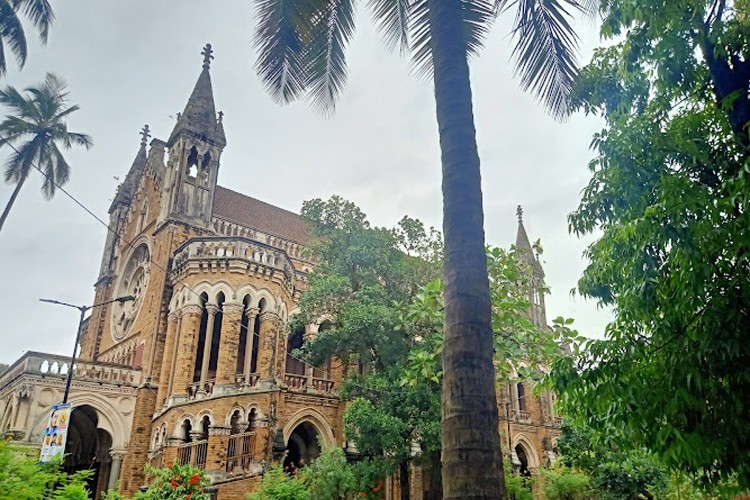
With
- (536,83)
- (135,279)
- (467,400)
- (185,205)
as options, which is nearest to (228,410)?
(185,205)

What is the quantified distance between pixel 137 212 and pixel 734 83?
96.7 ft

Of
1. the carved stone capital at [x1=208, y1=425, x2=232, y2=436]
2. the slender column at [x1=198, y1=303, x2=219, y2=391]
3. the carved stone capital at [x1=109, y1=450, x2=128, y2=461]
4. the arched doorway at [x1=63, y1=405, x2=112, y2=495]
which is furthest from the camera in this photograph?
the arched doorway at [x1=63, y1=405, x2=112, y2=495]

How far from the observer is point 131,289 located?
30.2m

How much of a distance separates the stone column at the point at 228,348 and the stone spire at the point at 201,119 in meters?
9.47

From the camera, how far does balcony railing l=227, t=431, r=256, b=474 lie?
1903cm

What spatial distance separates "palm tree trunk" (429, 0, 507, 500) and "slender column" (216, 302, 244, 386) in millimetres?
16201

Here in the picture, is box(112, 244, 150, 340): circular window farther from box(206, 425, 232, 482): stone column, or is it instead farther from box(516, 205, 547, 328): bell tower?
box(516, 205, 547, 328): bell tower

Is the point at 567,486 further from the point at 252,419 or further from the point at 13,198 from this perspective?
the point at 13,198

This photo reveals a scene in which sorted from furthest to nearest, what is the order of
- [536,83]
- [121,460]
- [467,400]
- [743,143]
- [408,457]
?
1. [121,460]
2. [408,457]
3. [536,83]
4. [743,143]
5. [467,400]

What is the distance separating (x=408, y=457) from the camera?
57.3 feet

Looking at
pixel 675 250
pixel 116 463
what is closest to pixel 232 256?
pixel 116 463

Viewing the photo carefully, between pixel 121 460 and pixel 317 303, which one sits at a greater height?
pixel 317 303

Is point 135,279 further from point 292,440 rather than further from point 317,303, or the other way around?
point 317,303

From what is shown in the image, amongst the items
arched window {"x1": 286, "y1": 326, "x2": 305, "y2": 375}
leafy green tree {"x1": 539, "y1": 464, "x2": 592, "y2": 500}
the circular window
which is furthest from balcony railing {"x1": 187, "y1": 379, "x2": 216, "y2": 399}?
leafy green tree {"x1": 539, "y1": 464, "x2": 592, "y2": 500}
